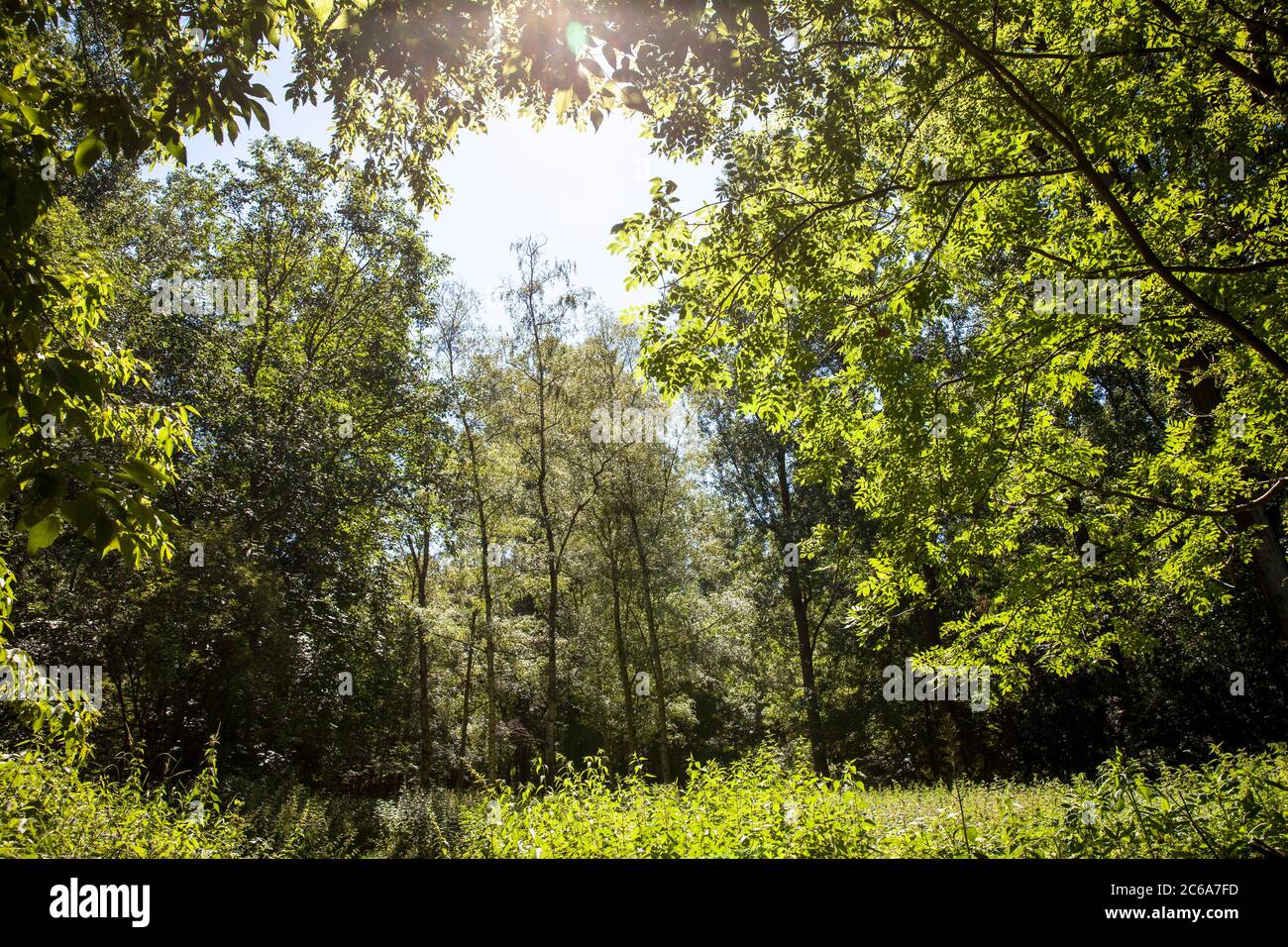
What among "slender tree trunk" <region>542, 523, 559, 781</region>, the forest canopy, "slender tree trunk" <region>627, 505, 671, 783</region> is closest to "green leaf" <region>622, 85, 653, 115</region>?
the forest canopy

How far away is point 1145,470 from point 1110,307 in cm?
205

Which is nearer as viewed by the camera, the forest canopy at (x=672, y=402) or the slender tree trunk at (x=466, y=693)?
the forest canopy at (x=672, y=402)

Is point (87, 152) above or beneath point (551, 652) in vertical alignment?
above

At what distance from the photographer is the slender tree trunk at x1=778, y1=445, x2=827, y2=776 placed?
60.5ft

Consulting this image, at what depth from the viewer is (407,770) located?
21438 millimetres

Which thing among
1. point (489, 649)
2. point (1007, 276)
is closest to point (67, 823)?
point (1007, 276)

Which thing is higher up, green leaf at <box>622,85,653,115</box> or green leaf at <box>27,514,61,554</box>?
green leaf at <box>622,85,653,115</box>

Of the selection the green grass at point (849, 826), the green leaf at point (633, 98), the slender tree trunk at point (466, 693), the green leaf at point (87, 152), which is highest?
the green leaf at point (633, 98)

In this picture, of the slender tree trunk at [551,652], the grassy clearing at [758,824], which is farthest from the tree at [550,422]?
the grassy clearing at [758,824]

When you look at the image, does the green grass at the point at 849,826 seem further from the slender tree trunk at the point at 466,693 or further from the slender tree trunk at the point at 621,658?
the slender tree trunk at the point at 621,658

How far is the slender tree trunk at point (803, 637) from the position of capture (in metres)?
18.5

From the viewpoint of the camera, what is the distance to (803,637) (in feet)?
66.3

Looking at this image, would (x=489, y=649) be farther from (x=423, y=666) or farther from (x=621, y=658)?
(x=621, y=658)

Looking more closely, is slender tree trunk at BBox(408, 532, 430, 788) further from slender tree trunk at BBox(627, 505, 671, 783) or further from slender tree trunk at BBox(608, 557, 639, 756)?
slender tree trunk at BBox(627, 505, 671, 783)
